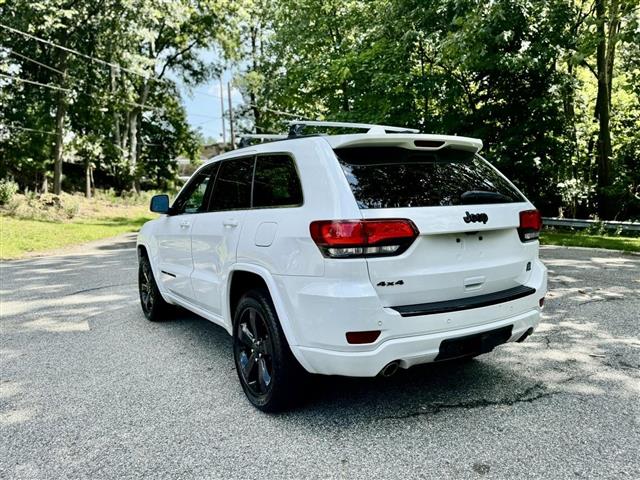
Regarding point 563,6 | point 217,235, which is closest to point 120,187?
point 563,6

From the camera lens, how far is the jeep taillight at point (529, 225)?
341 centimetres

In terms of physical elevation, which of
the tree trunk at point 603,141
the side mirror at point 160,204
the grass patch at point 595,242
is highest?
the tree trunk at point 603,141

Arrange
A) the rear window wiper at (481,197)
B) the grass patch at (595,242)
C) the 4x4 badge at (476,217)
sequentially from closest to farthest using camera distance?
1. the 4x4 badge at (476,217)
2. the rear window wiper at (481,197)
3. the grass patch at (595,242)

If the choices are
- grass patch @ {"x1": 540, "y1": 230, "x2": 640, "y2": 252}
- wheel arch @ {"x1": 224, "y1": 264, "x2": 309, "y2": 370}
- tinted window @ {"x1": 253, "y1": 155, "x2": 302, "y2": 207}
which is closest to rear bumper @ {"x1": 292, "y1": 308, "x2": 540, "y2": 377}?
wheel arch @ {"x1": 224, "y1": 264, "x2": 309, "y2": 370}

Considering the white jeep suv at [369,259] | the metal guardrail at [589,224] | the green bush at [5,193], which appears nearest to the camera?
the white jeep suv at [369,259]

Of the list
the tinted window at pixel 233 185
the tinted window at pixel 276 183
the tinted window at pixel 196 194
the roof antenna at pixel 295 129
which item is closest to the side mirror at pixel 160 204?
the tinted window at pixel 196 194

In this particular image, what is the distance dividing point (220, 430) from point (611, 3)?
41.2ft

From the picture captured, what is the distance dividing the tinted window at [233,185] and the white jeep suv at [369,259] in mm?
33

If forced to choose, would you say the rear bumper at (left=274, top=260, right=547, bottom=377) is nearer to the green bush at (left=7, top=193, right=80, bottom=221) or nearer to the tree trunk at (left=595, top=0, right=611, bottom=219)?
the tree trunk at (left=595, top=0, right=611, bottom=219)

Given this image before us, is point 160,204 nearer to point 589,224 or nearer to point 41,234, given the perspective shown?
point 589,224

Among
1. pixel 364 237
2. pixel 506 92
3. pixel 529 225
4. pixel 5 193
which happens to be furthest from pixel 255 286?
pixel 5 193

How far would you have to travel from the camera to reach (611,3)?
11203 millimetres

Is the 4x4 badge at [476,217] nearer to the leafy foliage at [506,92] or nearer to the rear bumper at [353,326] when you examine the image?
the rear bumper at [353,326]

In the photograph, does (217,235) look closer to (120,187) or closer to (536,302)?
(536,302)
